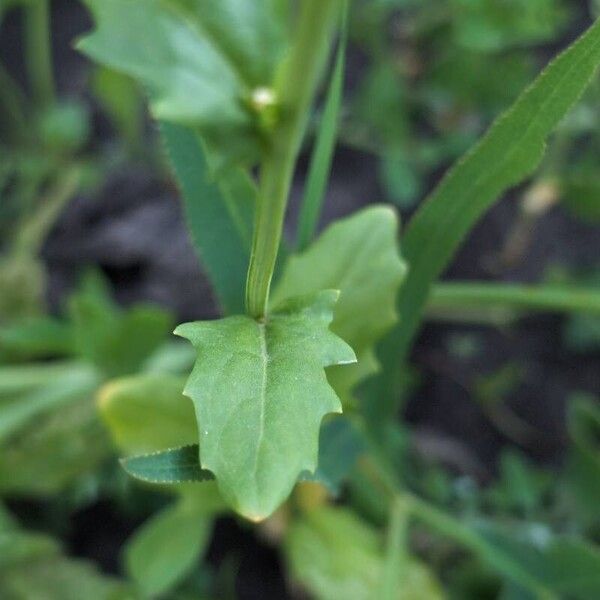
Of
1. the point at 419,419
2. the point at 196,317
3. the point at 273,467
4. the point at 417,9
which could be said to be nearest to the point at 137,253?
the point at 196,317

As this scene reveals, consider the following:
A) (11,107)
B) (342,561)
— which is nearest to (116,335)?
(342,561)

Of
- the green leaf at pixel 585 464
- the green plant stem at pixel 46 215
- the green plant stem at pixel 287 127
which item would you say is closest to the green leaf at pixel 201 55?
the green plant stem at pixel 287 127

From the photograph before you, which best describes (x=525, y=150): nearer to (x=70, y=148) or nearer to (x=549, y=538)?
(x=549, y=538)

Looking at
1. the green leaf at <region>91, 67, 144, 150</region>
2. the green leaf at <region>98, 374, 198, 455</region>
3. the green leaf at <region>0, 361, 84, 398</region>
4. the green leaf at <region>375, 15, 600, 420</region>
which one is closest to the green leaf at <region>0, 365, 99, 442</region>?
the green leaf at <region>0, 361, 84, 398</region>

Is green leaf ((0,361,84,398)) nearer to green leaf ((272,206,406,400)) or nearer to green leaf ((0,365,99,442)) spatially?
green leaf ((0,365,99,442))

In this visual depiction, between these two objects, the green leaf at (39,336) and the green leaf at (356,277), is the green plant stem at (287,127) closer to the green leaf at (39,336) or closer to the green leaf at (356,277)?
the green leaf at (356,277)

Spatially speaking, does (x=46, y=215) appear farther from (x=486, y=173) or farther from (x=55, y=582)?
(x=486, y=173)

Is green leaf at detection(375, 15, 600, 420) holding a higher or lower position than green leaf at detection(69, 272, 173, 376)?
higher
